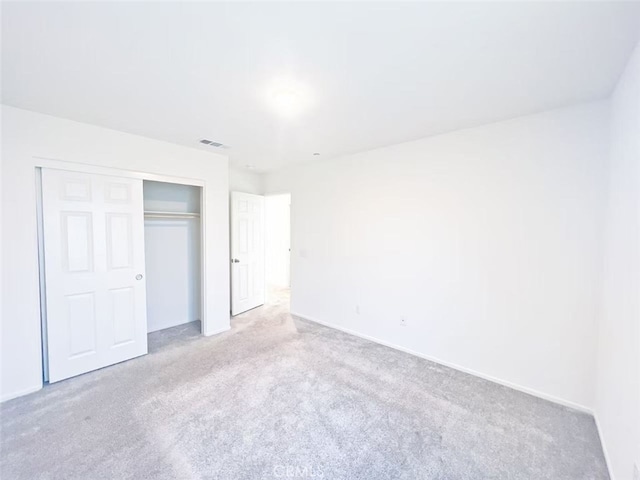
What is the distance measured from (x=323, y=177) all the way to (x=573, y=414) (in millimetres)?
3576

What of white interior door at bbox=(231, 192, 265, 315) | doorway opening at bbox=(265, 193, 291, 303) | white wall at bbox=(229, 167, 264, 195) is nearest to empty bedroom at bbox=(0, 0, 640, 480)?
white interior door at bbox=(231, 192, 265, 315)

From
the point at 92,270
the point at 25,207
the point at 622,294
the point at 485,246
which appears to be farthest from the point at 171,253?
the point at 622,294

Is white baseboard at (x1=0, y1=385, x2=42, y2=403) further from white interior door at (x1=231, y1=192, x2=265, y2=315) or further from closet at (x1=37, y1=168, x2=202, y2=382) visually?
white interior door at (x1=231, y1=192, x2=265, y2=315)

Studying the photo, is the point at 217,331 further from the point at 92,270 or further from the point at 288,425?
the point at 288,425

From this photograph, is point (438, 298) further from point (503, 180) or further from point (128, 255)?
point (128, 255)

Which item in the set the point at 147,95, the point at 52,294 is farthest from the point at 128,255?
the point at 147,95

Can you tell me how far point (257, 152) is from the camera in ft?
11.8

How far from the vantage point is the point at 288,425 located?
2021 millimetres

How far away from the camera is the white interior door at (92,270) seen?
254cm

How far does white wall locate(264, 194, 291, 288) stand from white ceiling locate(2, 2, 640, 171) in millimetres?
4355

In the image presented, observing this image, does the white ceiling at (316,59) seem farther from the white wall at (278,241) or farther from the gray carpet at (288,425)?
the white wall at (278,241)

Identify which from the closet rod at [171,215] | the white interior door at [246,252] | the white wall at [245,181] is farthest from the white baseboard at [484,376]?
the white wall at [245,181]

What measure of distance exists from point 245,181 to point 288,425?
381cm

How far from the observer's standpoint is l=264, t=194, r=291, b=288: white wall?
22.6 feet
